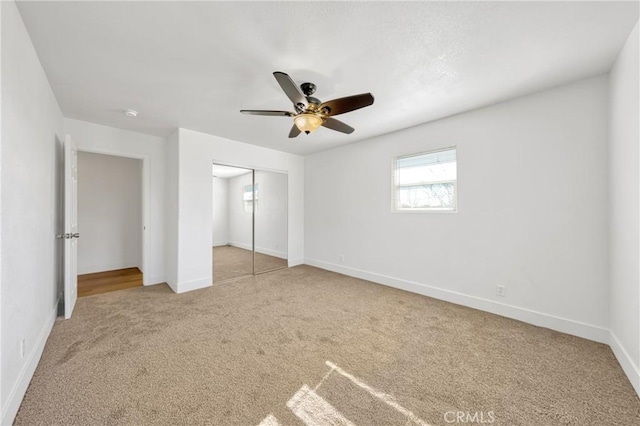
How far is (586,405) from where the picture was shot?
1562mm

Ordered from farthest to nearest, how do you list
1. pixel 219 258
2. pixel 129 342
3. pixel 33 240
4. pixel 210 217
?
1. pixel 219 258
2. pixel 210 217
3. pixel 129 342
4. pixel 33 240

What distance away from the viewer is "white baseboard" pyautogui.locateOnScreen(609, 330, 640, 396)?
167 centimetres

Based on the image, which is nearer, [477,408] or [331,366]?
[477,408]

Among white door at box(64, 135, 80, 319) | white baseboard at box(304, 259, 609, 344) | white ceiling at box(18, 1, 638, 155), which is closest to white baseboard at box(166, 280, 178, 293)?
white door at box(64, 135, 80, 319)

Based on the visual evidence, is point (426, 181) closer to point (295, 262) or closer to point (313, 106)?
point (313, 106)

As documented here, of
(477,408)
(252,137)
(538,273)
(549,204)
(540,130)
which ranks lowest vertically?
(477,408)

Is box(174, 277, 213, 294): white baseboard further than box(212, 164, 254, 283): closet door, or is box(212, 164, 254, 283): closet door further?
box(212, 164, 254, 283): closet door

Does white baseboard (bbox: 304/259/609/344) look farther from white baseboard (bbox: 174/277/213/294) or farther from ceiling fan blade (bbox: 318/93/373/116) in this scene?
ceiling fan blade (bbox: 318/93/373/116)

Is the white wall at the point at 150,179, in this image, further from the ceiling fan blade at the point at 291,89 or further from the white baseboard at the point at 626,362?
the white baseboard at the point at 626,362

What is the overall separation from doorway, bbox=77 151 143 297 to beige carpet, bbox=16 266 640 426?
213cm

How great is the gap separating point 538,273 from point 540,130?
1492 millimetres

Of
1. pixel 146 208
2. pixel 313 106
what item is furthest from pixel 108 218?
pixel 313 106

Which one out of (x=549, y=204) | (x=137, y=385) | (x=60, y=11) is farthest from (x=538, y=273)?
(x=60, y=11)

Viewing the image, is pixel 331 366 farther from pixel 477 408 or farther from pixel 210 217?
pixel 210 217
